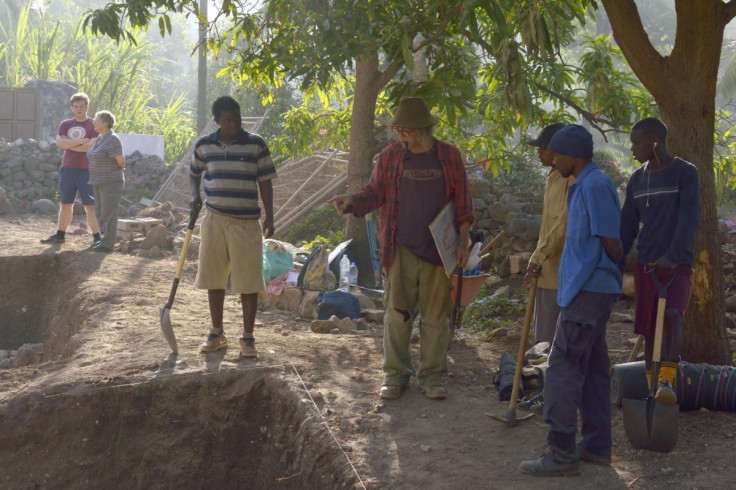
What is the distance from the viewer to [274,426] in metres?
5.25

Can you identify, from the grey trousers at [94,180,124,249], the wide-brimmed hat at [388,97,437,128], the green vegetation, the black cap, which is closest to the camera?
the black cap

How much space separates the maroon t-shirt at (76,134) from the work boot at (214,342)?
524 centimetres

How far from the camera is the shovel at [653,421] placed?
4215mm

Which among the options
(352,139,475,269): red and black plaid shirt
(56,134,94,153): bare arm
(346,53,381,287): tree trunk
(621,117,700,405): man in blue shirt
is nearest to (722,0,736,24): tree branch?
(621,117,700,405): man in blue shirt

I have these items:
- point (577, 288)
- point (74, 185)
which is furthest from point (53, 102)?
point (577, 288)

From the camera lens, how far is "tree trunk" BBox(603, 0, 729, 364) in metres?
5.32

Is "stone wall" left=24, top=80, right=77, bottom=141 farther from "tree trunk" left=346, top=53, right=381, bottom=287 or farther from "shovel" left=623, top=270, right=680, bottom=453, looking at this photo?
"shovel" left=623, top=270, right=680, bottom=453

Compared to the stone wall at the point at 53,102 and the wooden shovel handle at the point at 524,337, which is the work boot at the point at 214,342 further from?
the stone wall at the point at 53,102

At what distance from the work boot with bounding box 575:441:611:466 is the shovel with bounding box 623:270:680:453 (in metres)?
0.29

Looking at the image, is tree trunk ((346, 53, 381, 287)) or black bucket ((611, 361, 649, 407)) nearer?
black bucket ((611, 361, 649, 407))

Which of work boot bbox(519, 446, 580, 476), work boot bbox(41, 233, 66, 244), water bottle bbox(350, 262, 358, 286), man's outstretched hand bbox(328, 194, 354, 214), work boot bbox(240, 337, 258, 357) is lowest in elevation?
work boot bbox(519, 446, 580, 476)

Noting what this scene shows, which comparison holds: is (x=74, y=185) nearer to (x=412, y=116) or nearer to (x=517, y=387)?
(x=412, y=116)

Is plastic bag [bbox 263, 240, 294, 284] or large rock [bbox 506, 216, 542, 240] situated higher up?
large rock [bbox 506, 216, 542, 240]

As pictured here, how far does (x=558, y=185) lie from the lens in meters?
4.80
